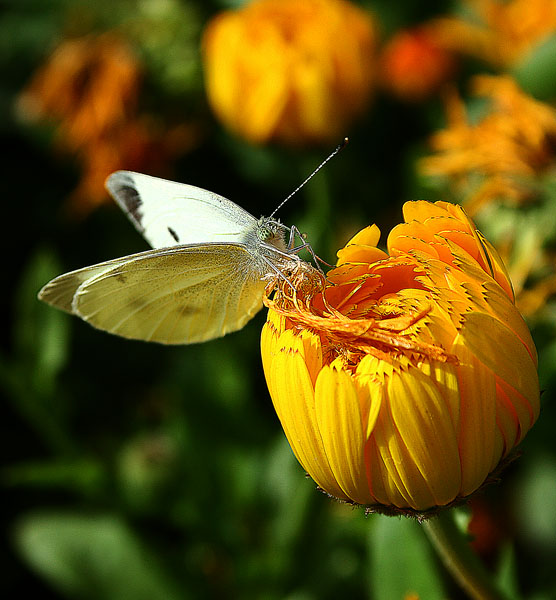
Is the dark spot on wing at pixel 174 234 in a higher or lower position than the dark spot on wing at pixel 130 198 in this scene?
lower

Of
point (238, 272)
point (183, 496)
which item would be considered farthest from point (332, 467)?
point (183, 496)

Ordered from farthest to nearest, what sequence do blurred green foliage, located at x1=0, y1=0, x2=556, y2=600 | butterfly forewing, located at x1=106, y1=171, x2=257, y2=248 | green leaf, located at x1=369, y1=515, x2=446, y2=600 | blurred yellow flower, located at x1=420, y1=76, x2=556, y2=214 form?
blurred green foliage, located at x1=0, y1=0, x2=556, y2=600 → blurred yellow flower, located at x1=420, y1=76, x2=556, y2=214 → butterfly forewing, located at x1=106, y1=171, x2=257, y2=248 → green leaf, located at x1=369, y1=515, x2=446, y2=600

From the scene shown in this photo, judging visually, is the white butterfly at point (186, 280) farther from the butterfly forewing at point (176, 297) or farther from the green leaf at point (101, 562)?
the green leaf at point (101, 562)

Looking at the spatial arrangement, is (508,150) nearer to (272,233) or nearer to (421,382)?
(272,233)

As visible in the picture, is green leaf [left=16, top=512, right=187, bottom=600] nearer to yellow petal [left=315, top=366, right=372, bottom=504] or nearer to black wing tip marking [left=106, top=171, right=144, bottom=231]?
black wing tip marking [left=106, top=171, right=144, bottom=231]

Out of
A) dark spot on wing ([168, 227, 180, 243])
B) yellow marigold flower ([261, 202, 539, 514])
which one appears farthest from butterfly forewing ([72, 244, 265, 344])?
yellow marigold flower ([261, 202, 539, 514])

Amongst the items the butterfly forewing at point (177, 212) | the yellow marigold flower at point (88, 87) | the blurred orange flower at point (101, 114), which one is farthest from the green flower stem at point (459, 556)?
the yellow marigold flower at point (88, 87)
